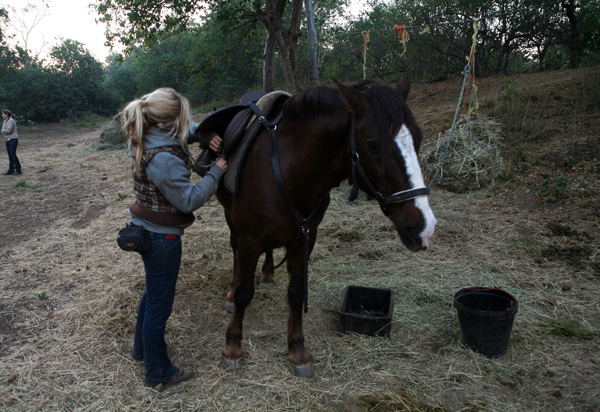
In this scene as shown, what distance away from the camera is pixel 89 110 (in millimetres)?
28750

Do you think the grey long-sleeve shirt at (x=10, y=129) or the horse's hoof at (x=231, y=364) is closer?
the horse's hoof at (x=231, y=364)

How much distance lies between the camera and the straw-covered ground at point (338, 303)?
2.33m

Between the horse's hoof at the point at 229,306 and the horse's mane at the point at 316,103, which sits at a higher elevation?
the horse's mane at the point at 316,103

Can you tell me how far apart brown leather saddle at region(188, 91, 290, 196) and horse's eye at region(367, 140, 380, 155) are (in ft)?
2.72

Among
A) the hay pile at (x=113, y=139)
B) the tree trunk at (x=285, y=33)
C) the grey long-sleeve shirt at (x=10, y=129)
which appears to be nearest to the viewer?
the tree trunk at (x=285, y=33)

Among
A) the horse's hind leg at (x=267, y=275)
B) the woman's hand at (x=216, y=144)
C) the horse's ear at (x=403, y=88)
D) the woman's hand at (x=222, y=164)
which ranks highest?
the horse's ear at (x=403, y=88)

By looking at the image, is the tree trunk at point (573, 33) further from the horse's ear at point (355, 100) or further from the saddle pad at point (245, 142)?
the horse's ear at point (355, 100)

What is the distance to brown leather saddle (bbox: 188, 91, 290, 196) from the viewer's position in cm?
240

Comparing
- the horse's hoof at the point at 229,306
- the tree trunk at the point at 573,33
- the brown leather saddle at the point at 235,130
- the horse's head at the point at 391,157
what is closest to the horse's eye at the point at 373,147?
the horse's head at the point at 391,157

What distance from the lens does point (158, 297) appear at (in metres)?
2.24

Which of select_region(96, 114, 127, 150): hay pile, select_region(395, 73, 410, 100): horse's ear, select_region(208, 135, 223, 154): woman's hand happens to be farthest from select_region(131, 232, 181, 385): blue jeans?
select_region(96, 114, 127, 150): hay pile

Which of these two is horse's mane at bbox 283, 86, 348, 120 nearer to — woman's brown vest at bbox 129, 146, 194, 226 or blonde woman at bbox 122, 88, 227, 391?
blonde woman at bbox 122, 88, 227, 391

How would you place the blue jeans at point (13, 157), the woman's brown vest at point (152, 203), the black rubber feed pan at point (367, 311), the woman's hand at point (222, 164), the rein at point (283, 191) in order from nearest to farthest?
the woman's brown vest at point (152, 203) < the rein at point (283, 191) < the woman's hand at point (222, 164) < the black rubber feed pan at point (367, 311) < the blue jeans at point (13, 157)

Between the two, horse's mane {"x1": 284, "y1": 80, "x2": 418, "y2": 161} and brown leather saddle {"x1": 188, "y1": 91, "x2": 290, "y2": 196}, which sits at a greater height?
horse's mane {"x1": 284, "y1": 80, "x2": 418, "y2": 161}
